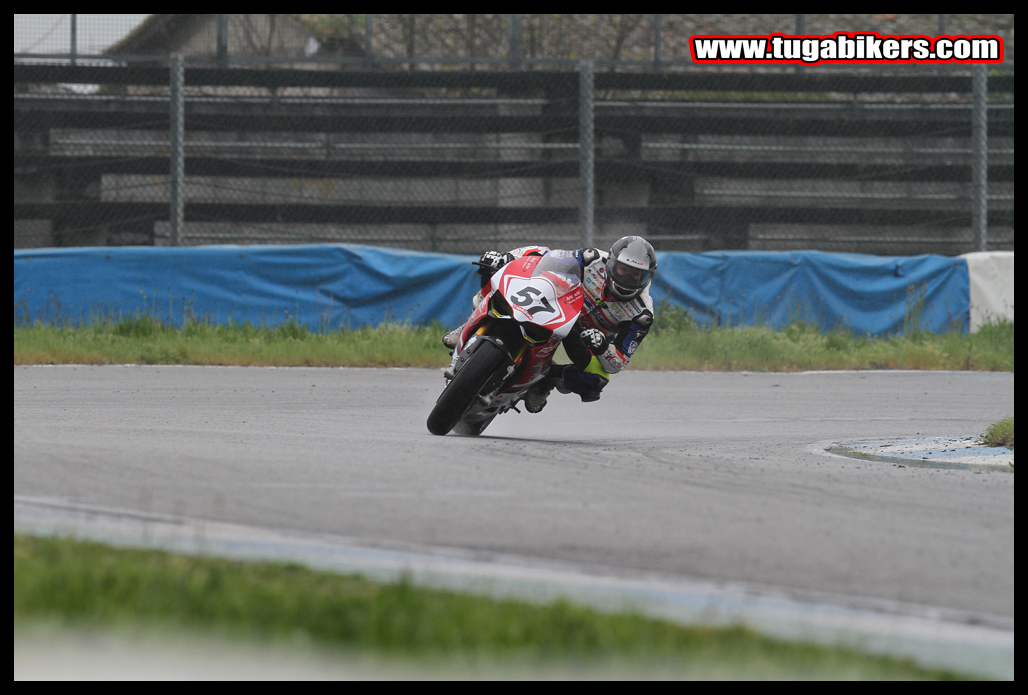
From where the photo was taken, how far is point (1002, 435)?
8070mm

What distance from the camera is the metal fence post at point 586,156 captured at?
16.2m

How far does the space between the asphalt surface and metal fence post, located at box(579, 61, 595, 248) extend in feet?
18.8

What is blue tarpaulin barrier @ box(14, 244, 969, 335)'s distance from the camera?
14.9m

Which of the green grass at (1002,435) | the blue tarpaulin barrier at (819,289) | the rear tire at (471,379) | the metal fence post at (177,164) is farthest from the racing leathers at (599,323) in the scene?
the metal fence post at (177,164)

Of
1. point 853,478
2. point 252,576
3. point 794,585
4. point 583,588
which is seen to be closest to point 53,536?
point 252,576

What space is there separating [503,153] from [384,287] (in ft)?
18.5

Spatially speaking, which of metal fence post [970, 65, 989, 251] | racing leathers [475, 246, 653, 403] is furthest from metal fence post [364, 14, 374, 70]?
racing leathers [475, 246, 653, 403]

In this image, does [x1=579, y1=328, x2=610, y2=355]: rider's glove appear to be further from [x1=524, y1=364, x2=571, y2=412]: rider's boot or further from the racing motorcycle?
[x1=524, y1=364, x2=571, y2=412]: rider's boot

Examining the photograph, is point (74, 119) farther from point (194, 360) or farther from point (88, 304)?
point (194, 360)

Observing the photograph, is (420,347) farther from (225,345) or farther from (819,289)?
(819,289)

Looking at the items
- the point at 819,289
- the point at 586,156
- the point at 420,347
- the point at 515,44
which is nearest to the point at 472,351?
the point at 420,347

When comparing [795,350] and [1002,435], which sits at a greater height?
[795,350]

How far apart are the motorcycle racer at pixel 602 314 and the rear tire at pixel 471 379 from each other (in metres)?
0.59

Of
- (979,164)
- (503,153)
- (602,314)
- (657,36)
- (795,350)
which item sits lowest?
(795,350)
